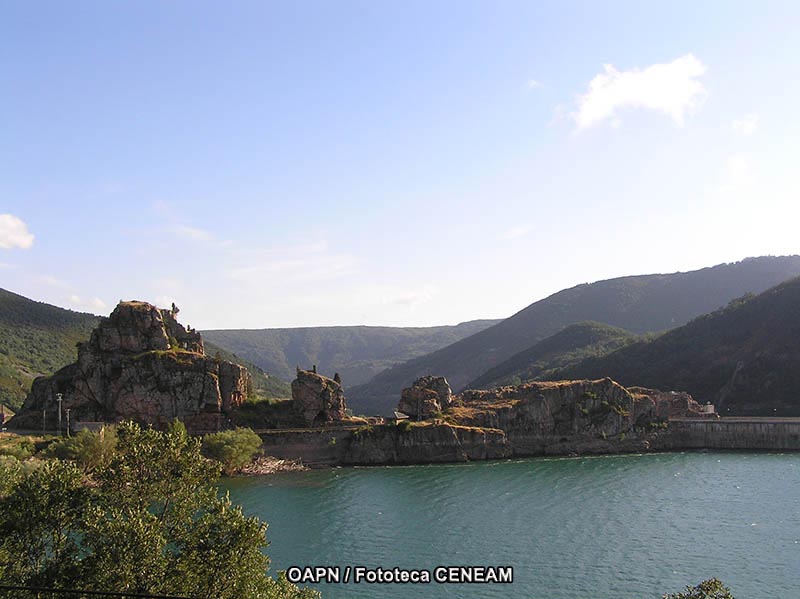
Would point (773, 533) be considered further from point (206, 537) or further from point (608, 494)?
point (206, 537)

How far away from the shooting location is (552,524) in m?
62.2

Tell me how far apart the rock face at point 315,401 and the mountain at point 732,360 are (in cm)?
8542

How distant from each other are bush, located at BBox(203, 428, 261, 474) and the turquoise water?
345 centimetres

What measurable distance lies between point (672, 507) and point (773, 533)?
12042mm

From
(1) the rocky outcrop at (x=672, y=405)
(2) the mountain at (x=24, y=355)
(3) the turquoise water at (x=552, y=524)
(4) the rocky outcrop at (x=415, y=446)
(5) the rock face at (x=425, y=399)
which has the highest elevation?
(2) the mountain at (x=24, y=355)

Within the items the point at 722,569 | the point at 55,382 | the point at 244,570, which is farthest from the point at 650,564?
the point at 55,382

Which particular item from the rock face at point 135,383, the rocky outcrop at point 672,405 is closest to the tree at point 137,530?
the rock face at point 135,383

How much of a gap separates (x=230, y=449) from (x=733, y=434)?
84380 mm

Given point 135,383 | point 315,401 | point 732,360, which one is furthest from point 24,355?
point 732,360

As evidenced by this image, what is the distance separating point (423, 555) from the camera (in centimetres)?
5288

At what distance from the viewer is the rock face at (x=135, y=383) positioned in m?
100

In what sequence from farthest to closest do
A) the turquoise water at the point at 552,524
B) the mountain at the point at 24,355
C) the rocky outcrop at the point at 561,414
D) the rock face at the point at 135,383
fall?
the mountain at the point at 24,355 → the rocky outcrop at the point at 561,414 → the rock face at the point at 135,383 → the turquoise water at the point at 552,524

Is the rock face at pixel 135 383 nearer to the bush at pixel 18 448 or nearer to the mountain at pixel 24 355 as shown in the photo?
the bush at pixel 18 448

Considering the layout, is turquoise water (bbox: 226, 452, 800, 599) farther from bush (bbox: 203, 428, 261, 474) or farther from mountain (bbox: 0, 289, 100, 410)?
mountain (bbox: 0, 289, 100, 410)
